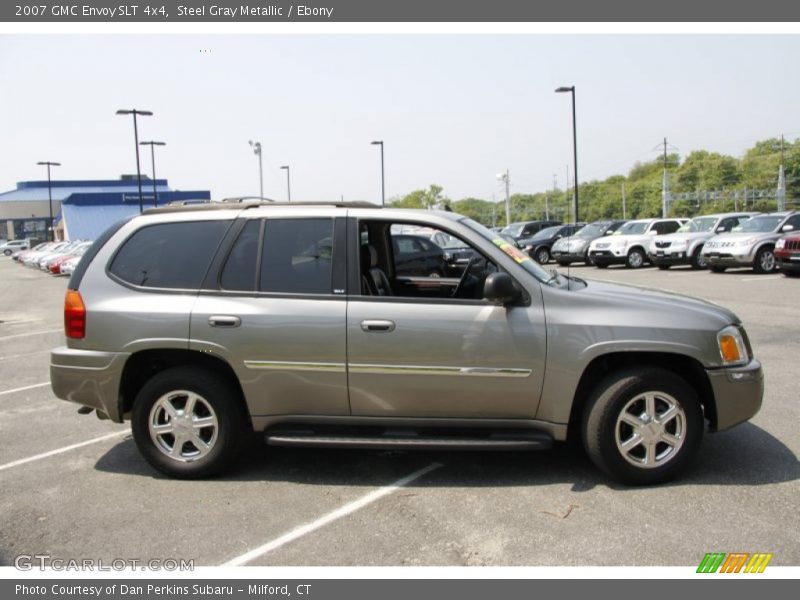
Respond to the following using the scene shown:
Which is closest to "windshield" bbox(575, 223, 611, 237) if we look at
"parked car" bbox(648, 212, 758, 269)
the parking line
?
"parked car" bbox(648, 212, 758, 269)

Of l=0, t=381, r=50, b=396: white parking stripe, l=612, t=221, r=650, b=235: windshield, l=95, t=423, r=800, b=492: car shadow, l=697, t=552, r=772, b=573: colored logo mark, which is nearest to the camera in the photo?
l=697, t=552, r=772, b=573: colored logo mark

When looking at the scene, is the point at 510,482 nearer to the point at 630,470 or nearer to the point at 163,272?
the point at 630,470

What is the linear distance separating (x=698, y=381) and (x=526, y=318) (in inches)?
49.1

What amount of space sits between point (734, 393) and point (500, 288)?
1.62 m

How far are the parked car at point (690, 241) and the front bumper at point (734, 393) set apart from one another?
59.3 ft

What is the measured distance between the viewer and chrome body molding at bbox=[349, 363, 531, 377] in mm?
4301

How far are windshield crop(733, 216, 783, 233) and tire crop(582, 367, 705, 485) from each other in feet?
55.8

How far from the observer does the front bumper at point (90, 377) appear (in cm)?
462

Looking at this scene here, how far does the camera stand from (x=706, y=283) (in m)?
16.9

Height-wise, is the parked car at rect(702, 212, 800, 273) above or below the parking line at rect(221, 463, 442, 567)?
above

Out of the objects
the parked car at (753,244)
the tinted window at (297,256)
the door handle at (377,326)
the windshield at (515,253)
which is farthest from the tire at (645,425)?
the parked car at (753,244)

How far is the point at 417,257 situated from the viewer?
6.91 metres

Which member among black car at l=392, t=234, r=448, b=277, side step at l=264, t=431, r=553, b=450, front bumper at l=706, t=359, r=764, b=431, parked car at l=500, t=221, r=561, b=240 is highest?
parked car at l=500, t=221, r=561, b=240

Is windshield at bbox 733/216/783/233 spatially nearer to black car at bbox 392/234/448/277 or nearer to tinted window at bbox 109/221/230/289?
black car at bbox 392/234/448/277
